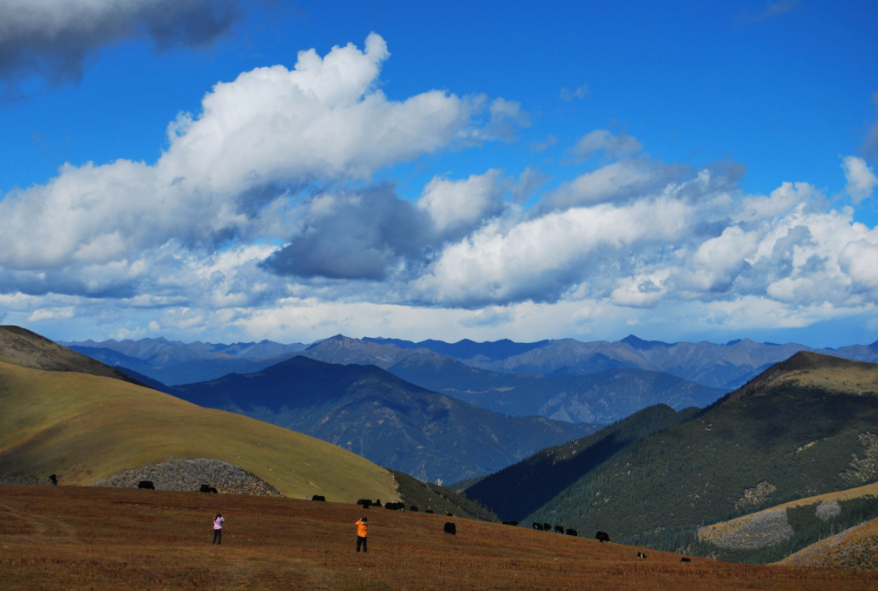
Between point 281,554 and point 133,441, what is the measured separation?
3327 inches

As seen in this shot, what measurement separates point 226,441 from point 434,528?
230 ft

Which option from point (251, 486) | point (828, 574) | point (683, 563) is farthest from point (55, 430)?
point (828, 574)

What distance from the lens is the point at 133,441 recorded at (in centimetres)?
11869

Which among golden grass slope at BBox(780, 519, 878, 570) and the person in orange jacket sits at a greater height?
the person in orange jacket

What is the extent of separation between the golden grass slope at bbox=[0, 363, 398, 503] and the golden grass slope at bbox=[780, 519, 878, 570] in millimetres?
80357

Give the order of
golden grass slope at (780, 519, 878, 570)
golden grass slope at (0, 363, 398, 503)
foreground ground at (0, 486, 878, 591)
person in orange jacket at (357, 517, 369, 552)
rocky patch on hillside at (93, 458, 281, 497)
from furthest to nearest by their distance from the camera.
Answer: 1. golden grass slope at (0, 363, 398, 503)
2. rocky patch on hillside at (93, 458, 281, 497)
3. golden grass slope at (780, 519, 878, 570)
4. person in orange jacket at (357, 517, 369, 552)
5. foreground ground at (0, 486, 878, 591)

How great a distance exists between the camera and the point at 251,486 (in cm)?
10869

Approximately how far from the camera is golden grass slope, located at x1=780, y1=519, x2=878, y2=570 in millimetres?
75312

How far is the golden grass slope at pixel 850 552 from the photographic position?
7531cm

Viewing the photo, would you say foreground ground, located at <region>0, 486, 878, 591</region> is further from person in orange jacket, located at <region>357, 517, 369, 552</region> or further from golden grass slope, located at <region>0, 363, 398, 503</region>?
golden grass slope, located at <region>0, 363, 398, 503</region>

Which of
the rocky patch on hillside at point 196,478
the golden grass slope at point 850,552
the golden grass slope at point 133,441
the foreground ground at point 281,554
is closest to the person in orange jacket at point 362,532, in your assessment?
the foreground ground at point 281,554

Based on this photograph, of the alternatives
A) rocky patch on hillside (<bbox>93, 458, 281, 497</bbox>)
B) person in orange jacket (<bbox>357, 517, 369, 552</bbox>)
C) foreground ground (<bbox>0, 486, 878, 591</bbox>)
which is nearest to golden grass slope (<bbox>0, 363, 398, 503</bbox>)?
rocky patch on hillside (<bbox>93, 458, 281, 497</bbox>)

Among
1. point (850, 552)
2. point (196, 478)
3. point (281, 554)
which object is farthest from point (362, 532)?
point (850, 552)

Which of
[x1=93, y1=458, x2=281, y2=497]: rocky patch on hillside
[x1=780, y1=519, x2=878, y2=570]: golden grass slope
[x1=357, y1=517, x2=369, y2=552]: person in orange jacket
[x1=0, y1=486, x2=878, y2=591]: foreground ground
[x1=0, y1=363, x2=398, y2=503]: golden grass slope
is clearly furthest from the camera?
[x1=0, y1=363, x2=398, y2=503]: golden grass slope
